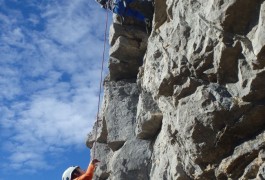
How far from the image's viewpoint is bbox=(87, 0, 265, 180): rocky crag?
841 centimetres

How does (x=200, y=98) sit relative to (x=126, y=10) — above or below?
below

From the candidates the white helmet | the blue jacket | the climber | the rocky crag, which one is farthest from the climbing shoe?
the white helmet

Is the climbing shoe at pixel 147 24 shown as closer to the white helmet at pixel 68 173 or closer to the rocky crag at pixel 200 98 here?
the rocky crag at pixel 200 98

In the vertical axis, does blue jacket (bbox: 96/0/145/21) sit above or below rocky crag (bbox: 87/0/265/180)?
above

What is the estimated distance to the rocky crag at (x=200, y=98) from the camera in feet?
27.6

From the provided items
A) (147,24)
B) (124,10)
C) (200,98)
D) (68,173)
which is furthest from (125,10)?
(200,98)

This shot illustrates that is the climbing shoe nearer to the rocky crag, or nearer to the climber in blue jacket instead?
the climber in blue jacket

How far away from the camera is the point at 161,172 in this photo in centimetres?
1069

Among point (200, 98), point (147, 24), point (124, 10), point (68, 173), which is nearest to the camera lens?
point (200, 98)

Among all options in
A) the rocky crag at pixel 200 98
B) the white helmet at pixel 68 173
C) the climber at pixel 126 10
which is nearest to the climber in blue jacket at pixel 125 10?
the climber at pixel 126 10

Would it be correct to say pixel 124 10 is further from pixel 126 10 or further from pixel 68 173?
pixel 68 173

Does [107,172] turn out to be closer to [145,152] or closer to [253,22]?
[145,152]

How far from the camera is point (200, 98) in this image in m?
9.02

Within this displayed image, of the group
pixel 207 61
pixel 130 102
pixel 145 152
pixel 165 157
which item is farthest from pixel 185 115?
pixel 130 102
